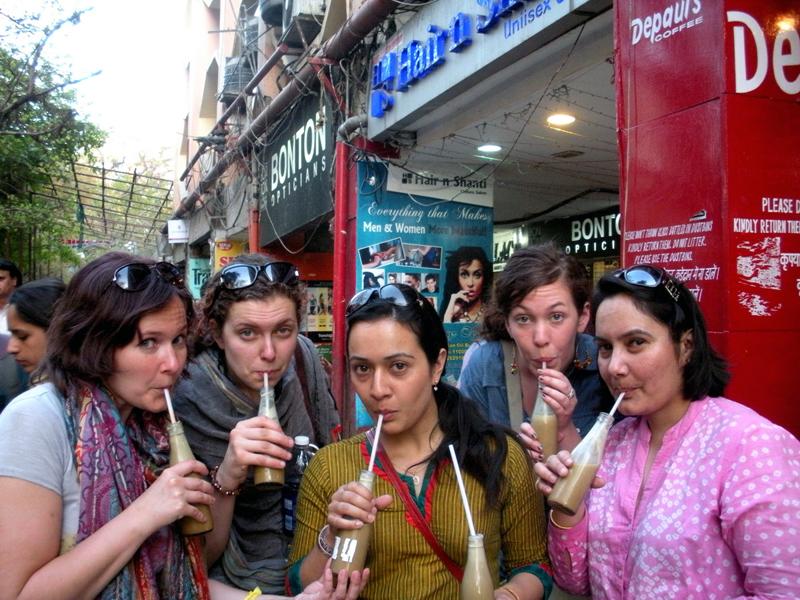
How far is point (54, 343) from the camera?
201 cm

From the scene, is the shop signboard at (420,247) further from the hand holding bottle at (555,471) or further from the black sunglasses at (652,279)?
the hand holding bottle at (555,471)

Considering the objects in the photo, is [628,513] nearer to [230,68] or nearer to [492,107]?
[492,107]

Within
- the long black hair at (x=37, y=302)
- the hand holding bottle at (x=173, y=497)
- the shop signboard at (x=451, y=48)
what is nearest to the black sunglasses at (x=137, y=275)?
the hand holding bottle at (x=173, y=497)

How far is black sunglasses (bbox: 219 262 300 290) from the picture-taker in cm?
253

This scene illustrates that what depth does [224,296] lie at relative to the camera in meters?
2.55

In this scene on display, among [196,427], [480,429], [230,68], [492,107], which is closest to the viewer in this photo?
[480,429]

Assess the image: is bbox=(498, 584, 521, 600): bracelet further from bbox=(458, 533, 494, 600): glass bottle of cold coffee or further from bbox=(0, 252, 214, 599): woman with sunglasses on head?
bbox=(0, 252, 214, 599): woman with sunglasses on head

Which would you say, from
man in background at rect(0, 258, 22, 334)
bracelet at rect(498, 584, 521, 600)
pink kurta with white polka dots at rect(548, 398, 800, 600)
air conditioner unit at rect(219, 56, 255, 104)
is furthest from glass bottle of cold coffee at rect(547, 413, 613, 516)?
air conditioner unit at rect(219, 56, 255, 104)

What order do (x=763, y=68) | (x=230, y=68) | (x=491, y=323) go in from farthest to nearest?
(x=230, y=68)
(x=491, y=323)
(x=763, y=68)

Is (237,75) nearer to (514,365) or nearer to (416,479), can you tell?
(514,365)

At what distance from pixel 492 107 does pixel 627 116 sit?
2335 millimetres

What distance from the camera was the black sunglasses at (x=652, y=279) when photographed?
2125 mm

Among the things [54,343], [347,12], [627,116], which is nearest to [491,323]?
[627,116]

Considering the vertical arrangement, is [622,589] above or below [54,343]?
below
